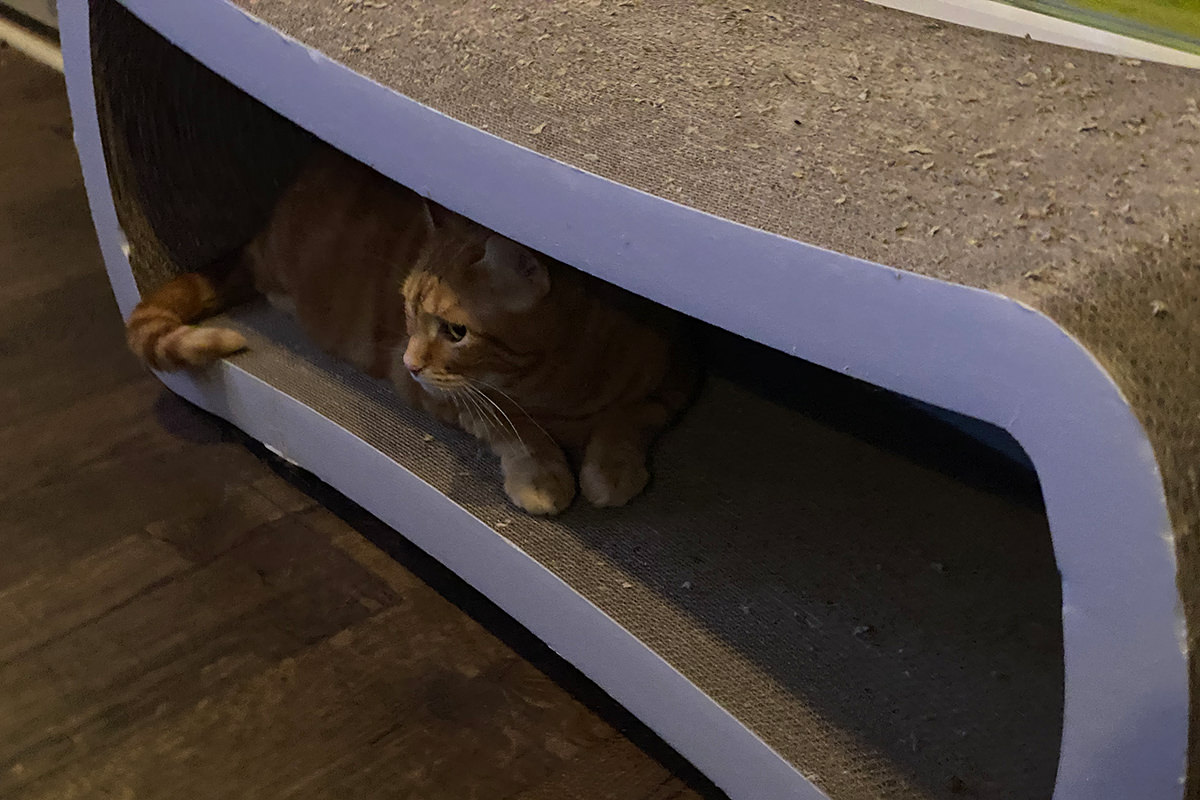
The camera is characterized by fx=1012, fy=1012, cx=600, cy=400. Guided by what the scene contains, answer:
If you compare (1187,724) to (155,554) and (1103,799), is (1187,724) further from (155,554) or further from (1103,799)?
(155,554)

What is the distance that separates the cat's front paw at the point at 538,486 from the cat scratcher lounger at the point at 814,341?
2 centimetres

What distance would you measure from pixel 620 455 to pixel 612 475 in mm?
30

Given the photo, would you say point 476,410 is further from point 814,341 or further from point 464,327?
point 814,341

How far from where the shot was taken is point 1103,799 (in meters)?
0.59

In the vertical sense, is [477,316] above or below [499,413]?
above

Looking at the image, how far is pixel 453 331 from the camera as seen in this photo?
1053mm

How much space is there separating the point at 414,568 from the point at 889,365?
776 millimetres

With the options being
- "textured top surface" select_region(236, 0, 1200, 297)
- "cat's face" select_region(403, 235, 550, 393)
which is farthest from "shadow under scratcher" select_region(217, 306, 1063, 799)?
"textured top surface" select_region(236, 0, 1200, 297)

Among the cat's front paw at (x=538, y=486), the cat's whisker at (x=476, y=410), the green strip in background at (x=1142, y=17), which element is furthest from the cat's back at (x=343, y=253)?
the green strip in background at (x=1142, y=17)

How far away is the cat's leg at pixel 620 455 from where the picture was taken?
3.50ft

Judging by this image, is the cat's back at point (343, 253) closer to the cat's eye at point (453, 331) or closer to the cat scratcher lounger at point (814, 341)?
the cat scratcher lounger at point (814, 341)

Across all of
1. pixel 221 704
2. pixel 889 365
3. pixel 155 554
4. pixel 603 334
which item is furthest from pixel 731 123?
pixel 155 554

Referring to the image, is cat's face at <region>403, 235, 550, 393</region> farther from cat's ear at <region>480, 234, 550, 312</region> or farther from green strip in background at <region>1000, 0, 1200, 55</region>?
green strip in background at <region>1000, 0, 1200, 55</region>

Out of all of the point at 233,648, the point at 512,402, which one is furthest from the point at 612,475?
the point at 233,648
